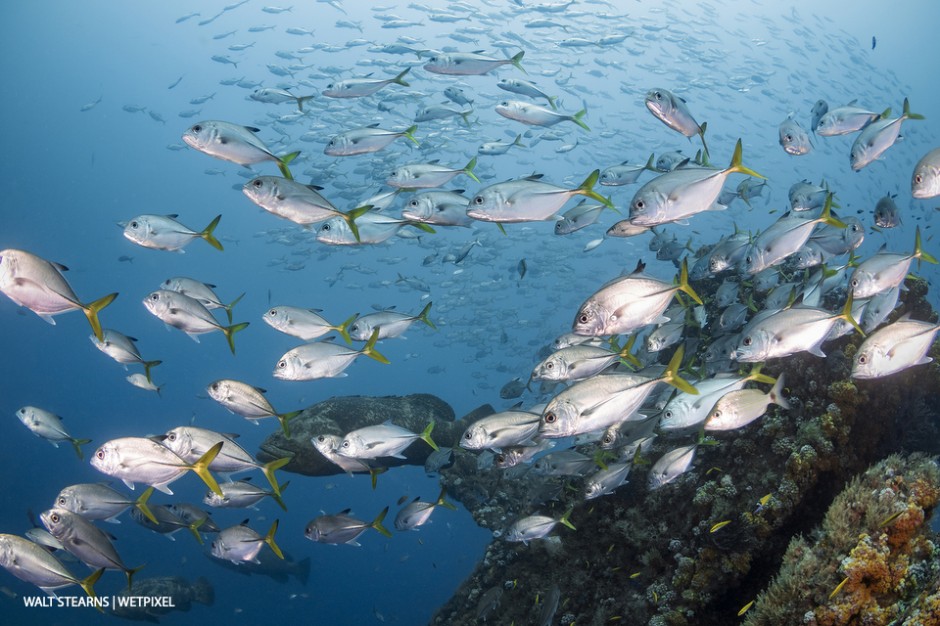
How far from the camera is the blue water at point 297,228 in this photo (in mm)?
37562

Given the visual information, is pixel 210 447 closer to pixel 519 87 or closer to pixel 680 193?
pixel 680 193

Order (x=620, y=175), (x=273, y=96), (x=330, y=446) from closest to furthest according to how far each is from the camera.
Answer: (x=330, y=446) → (x=620, y=175) → (x=273, y=96)

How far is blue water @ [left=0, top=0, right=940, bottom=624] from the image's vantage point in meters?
37.6

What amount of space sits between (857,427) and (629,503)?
7.74 feet

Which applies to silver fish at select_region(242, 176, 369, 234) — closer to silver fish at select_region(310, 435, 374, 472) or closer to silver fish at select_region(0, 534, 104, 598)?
silver fish at select_region(310, 435, 374, 472)

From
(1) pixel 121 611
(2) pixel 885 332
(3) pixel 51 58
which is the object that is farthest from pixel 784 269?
(3) pixel 51 58

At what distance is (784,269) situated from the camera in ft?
21.6

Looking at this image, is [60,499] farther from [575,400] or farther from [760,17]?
[760,17]

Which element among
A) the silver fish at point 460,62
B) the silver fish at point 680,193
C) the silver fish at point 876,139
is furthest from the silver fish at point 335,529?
the silver fish at point 876,139

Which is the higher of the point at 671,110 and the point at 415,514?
the point at 671,110

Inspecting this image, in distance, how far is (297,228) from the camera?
30.6 m

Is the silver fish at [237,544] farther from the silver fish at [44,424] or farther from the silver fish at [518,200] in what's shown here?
the silver fish at [518,200]

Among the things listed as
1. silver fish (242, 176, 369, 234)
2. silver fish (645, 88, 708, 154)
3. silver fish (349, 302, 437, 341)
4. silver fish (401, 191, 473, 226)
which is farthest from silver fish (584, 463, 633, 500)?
silver fish (242, 176, 369, 234)

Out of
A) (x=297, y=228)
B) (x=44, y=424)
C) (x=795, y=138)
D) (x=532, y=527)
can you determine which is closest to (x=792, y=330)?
(x=532, y=527)
